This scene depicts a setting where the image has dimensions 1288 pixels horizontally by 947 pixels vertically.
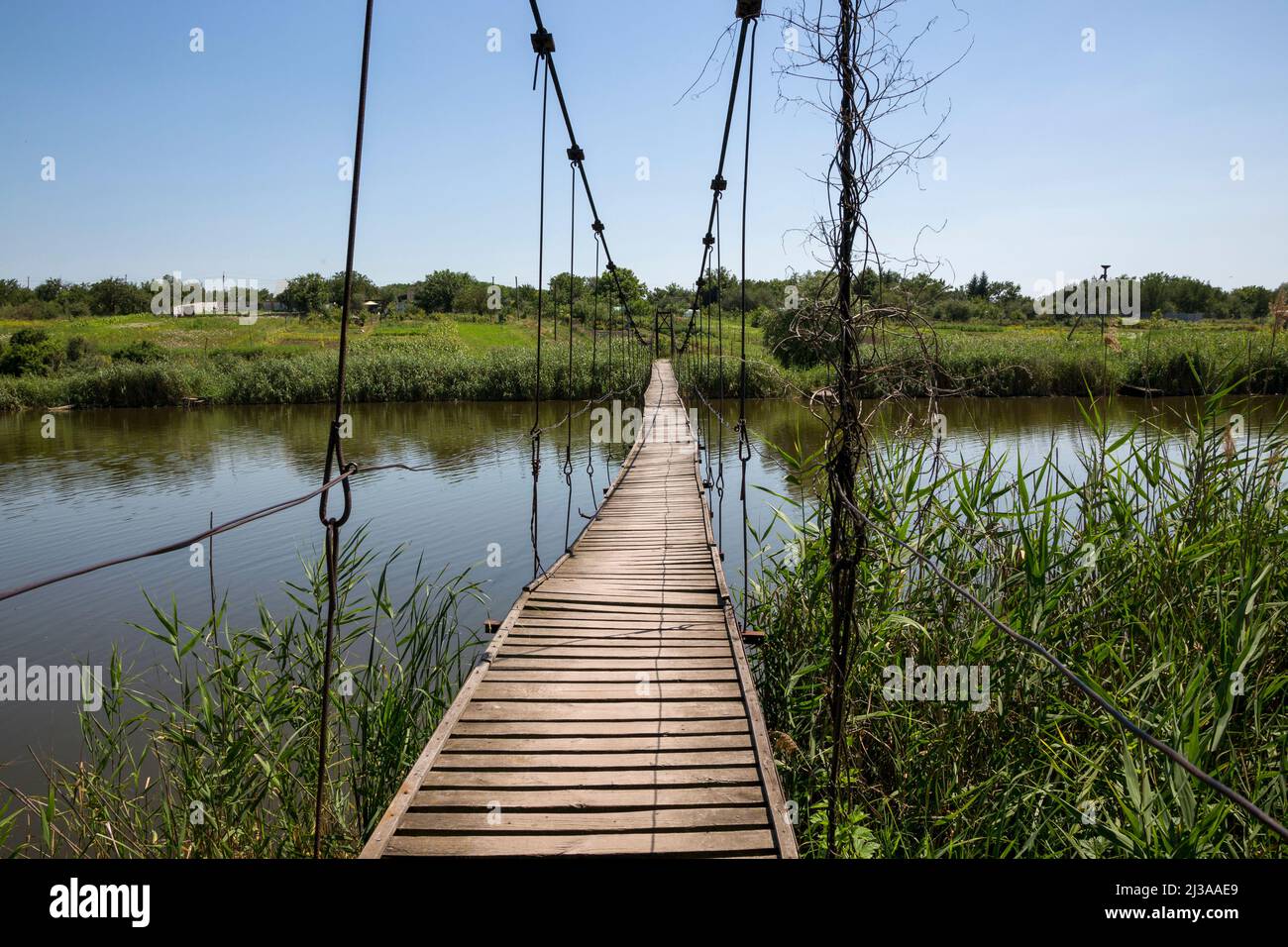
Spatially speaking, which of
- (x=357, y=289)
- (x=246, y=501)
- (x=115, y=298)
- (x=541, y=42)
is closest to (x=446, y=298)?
(x=357, y=289)

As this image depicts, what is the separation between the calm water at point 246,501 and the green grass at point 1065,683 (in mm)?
499

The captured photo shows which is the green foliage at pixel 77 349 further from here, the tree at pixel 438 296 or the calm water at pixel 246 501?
the tree at pixel 438 296

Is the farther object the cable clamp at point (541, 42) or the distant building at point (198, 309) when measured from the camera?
the distant building at point (198, 309)

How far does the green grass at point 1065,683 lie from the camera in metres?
1.73

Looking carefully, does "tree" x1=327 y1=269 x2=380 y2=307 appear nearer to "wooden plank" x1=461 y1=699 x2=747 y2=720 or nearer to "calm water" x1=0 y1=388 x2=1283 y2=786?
"calm water" x1=0 y1=388 x2=1283 y2=786

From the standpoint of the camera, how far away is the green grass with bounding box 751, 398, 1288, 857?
68.1 inches

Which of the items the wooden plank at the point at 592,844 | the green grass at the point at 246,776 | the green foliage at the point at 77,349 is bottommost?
the green grass at the point at 246,776

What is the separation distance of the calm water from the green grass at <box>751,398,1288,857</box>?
1.64 feet

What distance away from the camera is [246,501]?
9.19 m

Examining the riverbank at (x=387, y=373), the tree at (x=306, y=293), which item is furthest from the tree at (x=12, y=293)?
the riverbank at (x=387, y=373)

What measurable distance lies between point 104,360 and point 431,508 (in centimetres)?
1798
